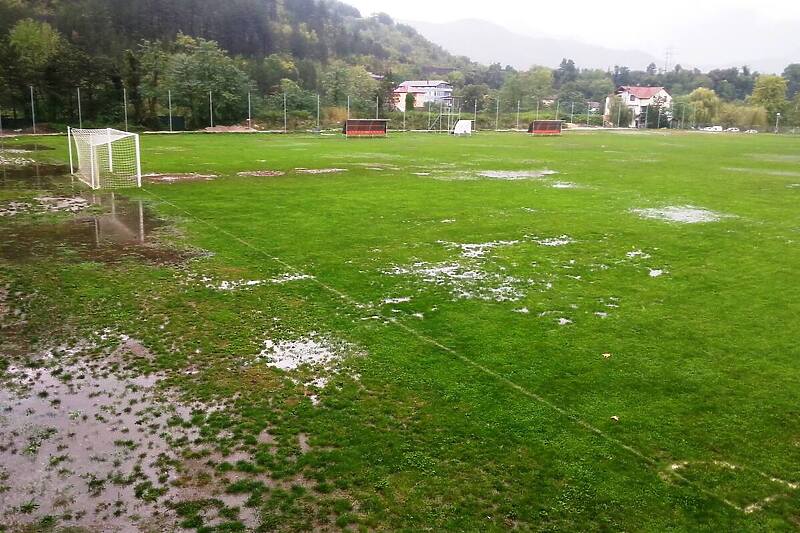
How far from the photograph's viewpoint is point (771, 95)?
355 feet

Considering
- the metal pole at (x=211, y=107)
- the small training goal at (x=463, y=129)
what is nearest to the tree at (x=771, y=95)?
the small training goal at (x=463, y=129)

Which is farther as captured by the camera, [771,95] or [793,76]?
[793,76]

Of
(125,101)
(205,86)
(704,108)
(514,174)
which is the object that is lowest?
(514,174)

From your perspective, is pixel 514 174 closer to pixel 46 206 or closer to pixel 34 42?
pixel 46 206

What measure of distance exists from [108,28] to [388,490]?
83590 mm

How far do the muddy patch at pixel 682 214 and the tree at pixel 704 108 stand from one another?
3943 inches

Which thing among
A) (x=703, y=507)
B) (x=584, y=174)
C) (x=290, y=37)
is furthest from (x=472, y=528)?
(x=290, y=37)

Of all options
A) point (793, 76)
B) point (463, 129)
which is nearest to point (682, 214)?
point (463, 129)

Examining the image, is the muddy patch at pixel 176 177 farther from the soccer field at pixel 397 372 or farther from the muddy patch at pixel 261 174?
the soccer field at pixel 397 372

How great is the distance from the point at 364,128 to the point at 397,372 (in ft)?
160

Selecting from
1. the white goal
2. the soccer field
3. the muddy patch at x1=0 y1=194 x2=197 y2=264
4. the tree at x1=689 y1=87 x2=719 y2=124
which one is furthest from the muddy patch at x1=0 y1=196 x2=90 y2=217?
the tree at x1=689 y1=87 x2=719 y2=124

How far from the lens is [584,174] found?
26.6 metres

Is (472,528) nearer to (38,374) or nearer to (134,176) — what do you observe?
(38,374)

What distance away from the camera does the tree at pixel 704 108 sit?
108688 mm
